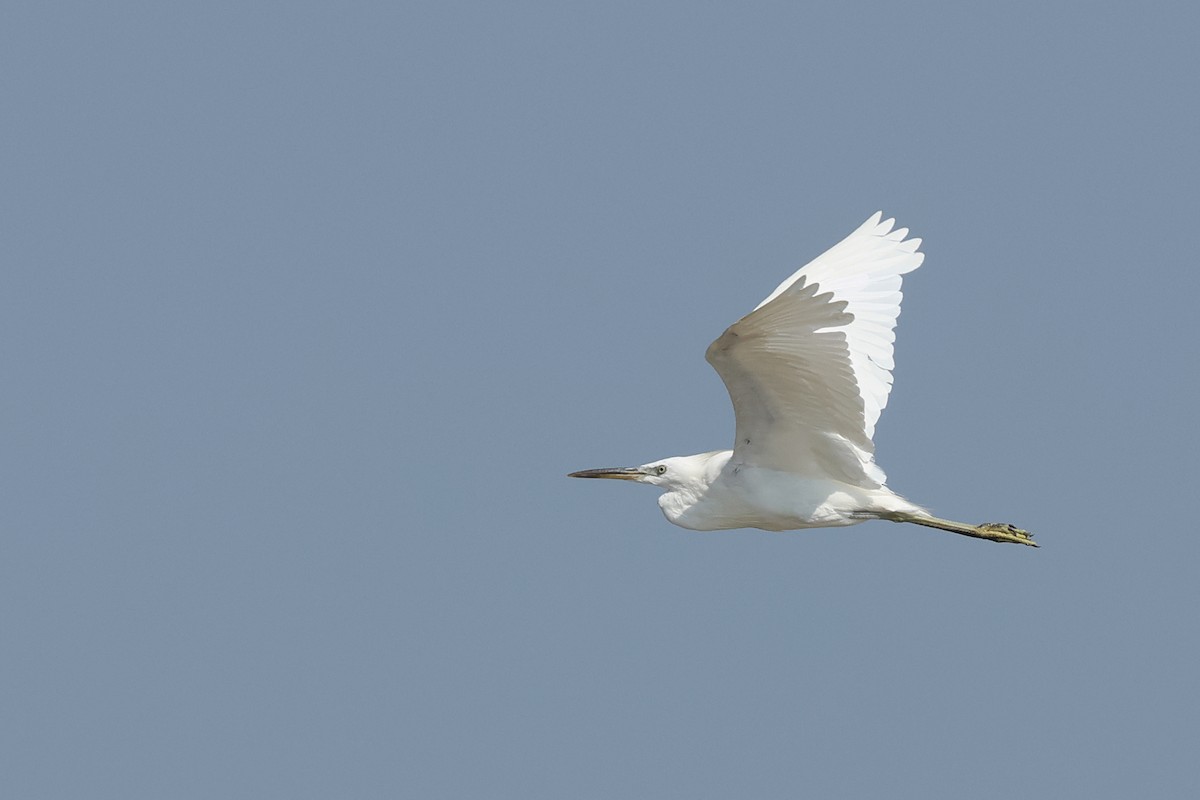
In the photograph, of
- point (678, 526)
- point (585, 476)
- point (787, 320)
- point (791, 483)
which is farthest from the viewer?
point (585, 476)

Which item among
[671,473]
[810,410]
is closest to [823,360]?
[810,410]

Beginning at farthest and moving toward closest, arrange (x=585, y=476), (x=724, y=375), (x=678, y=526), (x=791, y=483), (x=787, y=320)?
1. (x=585, y=476)
2. (x=678, y=526)
3. (x=791, y=483)
4. (x=724, y=375)
5. (x=787, y=320)

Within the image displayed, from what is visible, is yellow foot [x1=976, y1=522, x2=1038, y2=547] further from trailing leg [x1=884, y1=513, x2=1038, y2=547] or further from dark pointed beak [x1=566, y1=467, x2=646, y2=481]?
dark pointed beak [x1=566, y1=467, x2=646, y2=481]

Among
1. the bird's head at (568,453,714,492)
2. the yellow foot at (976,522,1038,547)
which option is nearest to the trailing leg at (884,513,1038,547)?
the yellow foot at (976,522,1038,547)

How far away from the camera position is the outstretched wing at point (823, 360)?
9438 millimetres

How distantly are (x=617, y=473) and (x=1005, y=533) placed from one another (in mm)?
2909

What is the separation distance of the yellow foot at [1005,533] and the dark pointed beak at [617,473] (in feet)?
8.26

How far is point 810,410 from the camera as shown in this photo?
10.5 m

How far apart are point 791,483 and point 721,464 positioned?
1.94ft

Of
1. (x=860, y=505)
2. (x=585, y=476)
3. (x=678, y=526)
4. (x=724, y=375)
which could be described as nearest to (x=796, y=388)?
(x=724, y=375)

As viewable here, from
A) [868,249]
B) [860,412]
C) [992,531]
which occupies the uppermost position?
[868,249]

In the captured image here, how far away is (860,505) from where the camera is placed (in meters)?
11.1

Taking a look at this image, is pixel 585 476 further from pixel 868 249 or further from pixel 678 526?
pixel 868 249

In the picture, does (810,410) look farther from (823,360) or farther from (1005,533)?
(1005,533)
